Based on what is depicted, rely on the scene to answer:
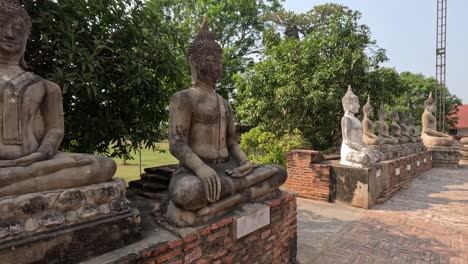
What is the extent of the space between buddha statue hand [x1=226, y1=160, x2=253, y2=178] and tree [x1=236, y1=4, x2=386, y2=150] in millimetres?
8386

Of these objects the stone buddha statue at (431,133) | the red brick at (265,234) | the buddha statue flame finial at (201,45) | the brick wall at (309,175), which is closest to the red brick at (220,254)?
the red brick at (265,234)

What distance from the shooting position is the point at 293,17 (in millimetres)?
17469

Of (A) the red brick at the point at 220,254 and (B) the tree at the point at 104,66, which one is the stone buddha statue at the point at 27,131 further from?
→ (A) the red brick at the point at 220,254

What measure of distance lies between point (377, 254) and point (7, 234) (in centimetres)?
434

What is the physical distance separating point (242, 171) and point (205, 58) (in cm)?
123

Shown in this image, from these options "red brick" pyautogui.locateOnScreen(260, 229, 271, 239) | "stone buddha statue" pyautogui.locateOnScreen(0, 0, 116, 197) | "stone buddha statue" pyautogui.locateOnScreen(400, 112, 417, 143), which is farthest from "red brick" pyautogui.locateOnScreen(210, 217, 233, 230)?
"stone buddha statue" pyautogui.locateOnScreen(400, 112, 417, 143)

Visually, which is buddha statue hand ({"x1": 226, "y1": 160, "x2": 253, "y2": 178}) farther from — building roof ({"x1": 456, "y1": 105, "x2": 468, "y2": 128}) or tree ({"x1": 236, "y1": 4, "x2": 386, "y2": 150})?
building roof ({"x1": 456, "y1": 105, "x2": 468, "y2": 128})

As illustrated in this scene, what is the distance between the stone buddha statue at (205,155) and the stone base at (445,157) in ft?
45.7

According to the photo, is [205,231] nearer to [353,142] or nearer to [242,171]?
[242,171]

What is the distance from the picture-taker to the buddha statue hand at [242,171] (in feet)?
10.0

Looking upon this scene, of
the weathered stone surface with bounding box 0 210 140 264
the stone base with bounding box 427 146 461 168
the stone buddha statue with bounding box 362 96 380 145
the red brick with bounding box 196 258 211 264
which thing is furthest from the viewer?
the stone base with bounding box 427 146 461 168

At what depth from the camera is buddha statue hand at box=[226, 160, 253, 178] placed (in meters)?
3.06

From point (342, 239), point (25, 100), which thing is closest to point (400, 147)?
point (342, 239)

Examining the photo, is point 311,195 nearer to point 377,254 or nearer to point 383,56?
point 377,254
